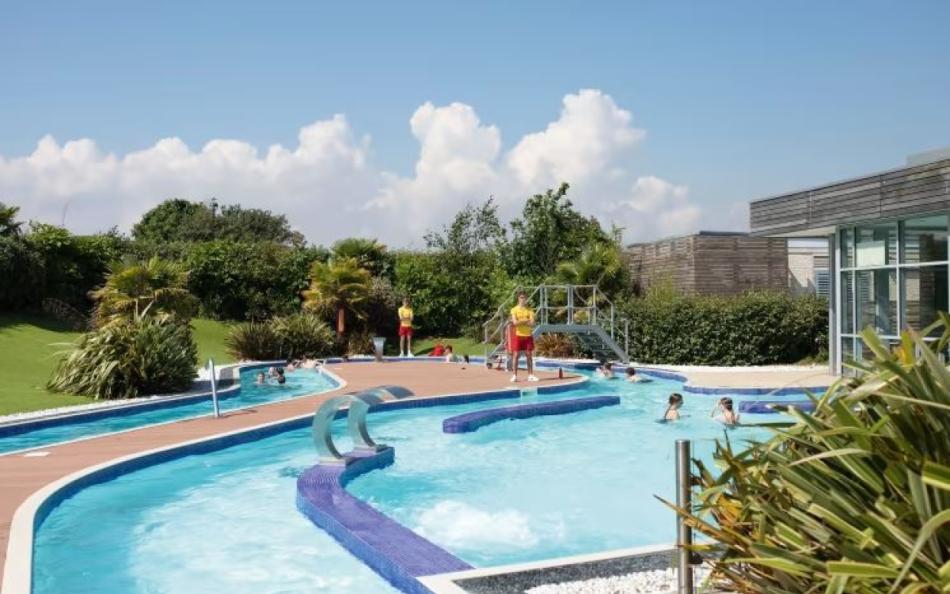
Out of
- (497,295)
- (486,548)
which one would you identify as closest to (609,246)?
(497,295)

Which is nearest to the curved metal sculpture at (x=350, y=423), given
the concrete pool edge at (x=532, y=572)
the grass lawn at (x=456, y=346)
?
the concrete pool edge at (x=532, y=572)

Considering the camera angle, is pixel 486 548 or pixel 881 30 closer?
pixel 486 548

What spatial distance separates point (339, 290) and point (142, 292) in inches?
304

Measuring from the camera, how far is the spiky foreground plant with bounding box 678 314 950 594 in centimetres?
270

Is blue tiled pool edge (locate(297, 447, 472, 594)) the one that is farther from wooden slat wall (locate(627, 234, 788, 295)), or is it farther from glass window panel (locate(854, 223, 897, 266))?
wooden slat wall (locate(627, 234, 788, 295))

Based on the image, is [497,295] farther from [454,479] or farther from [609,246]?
[454,479]

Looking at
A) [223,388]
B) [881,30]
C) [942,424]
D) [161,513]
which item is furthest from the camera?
[223,388]

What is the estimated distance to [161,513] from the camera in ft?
26.7

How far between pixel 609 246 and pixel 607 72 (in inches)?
518

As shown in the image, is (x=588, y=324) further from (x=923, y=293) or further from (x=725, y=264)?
(x=923, y=293)

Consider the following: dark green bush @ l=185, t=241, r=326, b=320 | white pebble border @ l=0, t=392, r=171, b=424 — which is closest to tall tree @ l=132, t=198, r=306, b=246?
dark green bush @ l=185, t=241, r=326, b=320

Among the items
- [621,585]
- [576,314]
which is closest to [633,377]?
[576,314]

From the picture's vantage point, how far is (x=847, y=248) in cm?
1692

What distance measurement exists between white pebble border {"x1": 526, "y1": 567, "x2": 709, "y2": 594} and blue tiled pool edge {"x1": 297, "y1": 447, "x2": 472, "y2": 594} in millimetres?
595
